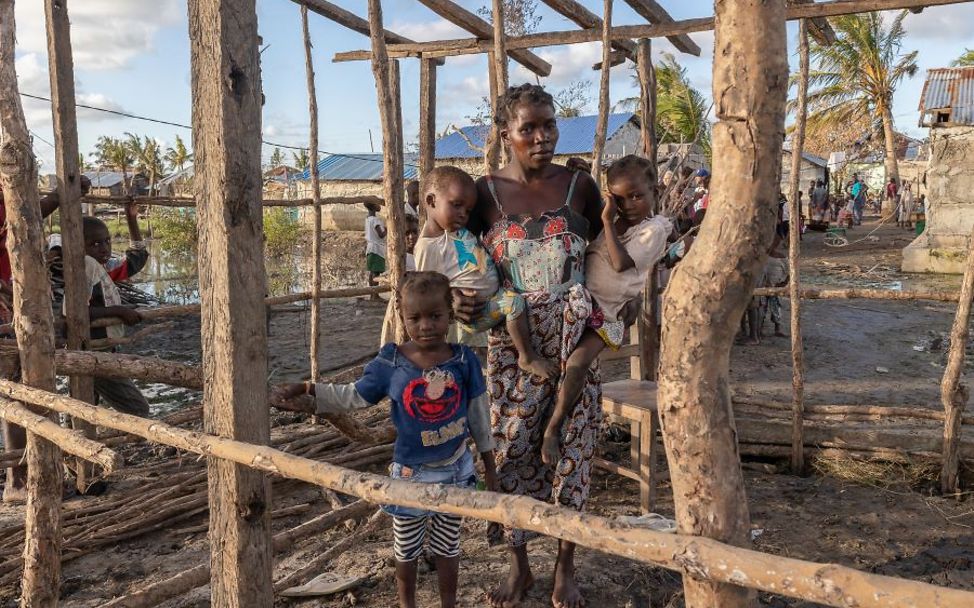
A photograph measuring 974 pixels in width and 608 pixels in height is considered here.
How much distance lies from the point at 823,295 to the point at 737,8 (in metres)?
3.08

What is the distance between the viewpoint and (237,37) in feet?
5.53

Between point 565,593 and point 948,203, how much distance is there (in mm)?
11307

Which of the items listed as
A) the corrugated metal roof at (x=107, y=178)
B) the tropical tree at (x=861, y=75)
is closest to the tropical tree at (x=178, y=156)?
the corrugated metal roof at (x=107, y=178)

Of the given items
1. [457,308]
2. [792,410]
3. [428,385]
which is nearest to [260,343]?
[428,385]

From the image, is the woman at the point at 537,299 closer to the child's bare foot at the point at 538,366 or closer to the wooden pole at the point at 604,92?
the child's bare foot at the point at 538,366

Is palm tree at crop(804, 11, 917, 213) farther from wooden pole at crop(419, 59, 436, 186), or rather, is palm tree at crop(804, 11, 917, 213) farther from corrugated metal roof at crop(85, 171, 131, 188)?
corrugated metal roof at crop(85, 171, 131, 188)

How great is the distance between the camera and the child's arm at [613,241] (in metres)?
2.50

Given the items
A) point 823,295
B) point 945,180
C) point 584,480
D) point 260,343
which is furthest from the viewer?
point 945,180

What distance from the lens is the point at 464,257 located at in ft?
8.25

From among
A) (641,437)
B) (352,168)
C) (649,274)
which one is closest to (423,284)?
(641,437)

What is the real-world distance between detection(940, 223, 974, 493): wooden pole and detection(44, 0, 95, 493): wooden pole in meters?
4.25

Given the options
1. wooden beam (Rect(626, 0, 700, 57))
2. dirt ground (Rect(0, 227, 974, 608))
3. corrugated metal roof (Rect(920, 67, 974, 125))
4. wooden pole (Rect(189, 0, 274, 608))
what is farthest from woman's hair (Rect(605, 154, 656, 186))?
corrugated metal roof (Rect(920, 67, 974, 125))

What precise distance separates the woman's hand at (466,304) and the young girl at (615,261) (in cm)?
36

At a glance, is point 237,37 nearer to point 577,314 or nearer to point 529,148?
point 529,148
